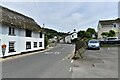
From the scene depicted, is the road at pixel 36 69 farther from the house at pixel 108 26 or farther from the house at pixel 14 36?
the house at pixel 108 26

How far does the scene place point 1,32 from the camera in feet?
85.0

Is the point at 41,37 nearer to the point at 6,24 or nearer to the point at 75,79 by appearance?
the point at 6,24

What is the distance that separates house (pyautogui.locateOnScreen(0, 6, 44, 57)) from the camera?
87.1ft

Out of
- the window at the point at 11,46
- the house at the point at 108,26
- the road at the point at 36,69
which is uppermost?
the house at the point at 108,26

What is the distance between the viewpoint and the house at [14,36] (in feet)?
87.1

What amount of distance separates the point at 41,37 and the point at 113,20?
37.4m

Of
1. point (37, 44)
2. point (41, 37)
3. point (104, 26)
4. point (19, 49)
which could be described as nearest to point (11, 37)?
point (19, 49)

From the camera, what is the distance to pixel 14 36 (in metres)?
29.9

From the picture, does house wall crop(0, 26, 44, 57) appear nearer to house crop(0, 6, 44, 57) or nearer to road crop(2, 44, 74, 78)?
house crop(0, 6, 44, 57)

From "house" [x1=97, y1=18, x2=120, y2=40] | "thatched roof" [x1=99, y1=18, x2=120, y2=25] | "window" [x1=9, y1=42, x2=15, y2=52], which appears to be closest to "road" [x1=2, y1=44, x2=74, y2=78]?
"window" [x1=9, y1=42, x2=15, y2=52]

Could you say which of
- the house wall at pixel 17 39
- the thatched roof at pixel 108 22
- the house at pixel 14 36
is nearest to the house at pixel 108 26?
the thatched roof at pixel 108 22

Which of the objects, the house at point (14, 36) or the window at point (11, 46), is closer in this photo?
the house at point (14, 36)

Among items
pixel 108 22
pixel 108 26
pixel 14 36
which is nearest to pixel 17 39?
pixel 14 36

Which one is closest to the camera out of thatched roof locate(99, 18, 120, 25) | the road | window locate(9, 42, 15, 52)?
the road
